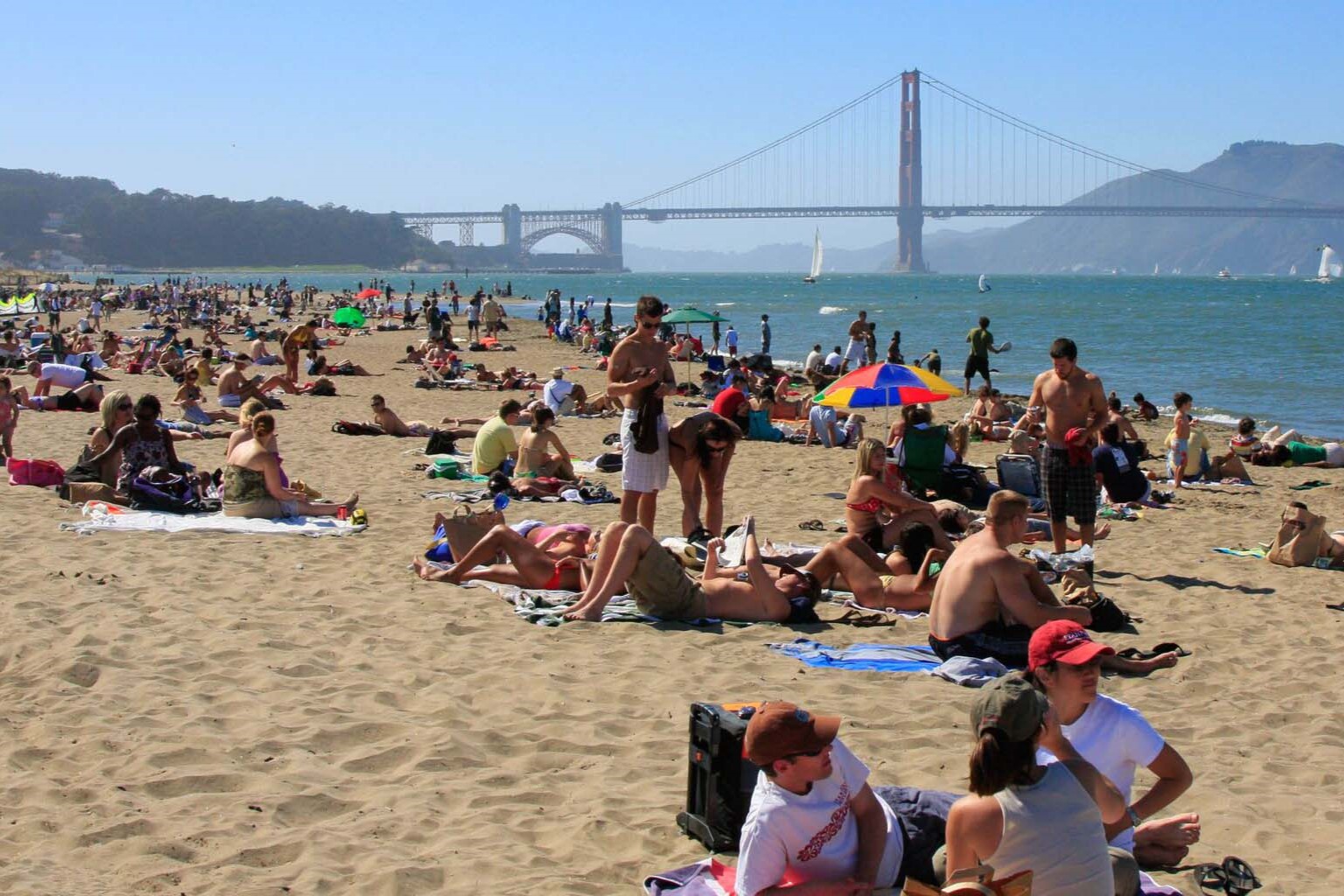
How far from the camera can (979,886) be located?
8.38ft

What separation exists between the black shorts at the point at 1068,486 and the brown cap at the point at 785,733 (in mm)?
4539

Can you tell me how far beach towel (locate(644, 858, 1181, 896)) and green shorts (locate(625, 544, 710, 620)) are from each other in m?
2.39

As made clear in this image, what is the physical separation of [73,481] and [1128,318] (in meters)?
52.5

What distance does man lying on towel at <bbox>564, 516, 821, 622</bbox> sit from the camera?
555cm

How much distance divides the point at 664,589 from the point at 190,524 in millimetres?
3121

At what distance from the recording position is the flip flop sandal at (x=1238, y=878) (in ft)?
10.6

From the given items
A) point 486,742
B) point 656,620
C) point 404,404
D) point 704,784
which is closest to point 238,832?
point 486,742

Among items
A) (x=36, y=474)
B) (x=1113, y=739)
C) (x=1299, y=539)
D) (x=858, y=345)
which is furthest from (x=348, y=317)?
(x=1113, y=739)

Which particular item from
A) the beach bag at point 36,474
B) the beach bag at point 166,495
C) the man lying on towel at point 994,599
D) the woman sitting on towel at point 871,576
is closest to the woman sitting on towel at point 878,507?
the woman sitting on towel at point 871,576

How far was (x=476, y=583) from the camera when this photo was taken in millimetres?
6152

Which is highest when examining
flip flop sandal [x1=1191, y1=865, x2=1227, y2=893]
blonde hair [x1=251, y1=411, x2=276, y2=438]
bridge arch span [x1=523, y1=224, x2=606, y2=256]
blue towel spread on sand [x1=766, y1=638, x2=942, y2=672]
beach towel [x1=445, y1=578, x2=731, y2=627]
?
bridge arch span [x1=523, y1=224, x2=606, y2=256]

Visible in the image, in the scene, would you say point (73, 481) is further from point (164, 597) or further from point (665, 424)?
point (665, 424)

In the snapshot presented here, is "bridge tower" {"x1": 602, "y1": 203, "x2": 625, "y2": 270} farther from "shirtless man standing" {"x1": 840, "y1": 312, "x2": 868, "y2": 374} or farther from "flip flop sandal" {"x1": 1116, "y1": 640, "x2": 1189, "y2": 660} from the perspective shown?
"flip flop sandal" {"x1": 1116, "y1": 640, "x2": 1189, "y2": 660}

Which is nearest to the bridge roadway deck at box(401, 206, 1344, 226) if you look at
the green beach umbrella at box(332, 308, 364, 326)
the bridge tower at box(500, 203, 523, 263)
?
the bridge tower at box(500, 203, 523, 263)
